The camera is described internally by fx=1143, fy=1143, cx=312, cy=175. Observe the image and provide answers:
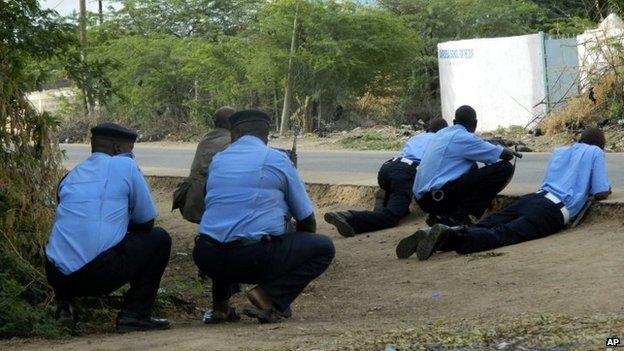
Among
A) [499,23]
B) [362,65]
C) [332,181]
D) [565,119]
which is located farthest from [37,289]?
[499,23]

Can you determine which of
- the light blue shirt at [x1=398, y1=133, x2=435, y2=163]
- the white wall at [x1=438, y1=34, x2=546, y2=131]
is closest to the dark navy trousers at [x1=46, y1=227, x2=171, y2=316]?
the light blue shirt at [x1=398, y1=133, x2=435, y2=163]

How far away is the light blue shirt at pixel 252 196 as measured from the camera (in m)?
7.21

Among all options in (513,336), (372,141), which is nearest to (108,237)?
(513,336)

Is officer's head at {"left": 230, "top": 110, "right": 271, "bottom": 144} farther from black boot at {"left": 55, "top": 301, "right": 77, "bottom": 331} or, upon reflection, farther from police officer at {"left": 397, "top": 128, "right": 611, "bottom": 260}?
police officer at {"left": 397, "top": 128, "right": 611, "bottom": 260}

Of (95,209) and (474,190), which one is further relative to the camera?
(474,190)

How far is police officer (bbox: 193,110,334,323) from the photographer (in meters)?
7.23

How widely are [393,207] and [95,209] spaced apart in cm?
572

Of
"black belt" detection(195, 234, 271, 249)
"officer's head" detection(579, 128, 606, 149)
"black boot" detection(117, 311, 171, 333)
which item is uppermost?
"officer's head" detection(579, 128, 606, 149)

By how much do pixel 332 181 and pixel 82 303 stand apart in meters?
7.36

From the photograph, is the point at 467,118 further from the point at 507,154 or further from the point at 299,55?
the point at 299,55

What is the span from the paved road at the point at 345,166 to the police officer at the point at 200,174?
3.42m

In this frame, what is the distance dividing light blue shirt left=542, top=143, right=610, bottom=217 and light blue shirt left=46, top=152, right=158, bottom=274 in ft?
14.2

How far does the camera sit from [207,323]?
7.62 metres

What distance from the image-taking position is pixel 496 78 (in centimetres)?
2902
